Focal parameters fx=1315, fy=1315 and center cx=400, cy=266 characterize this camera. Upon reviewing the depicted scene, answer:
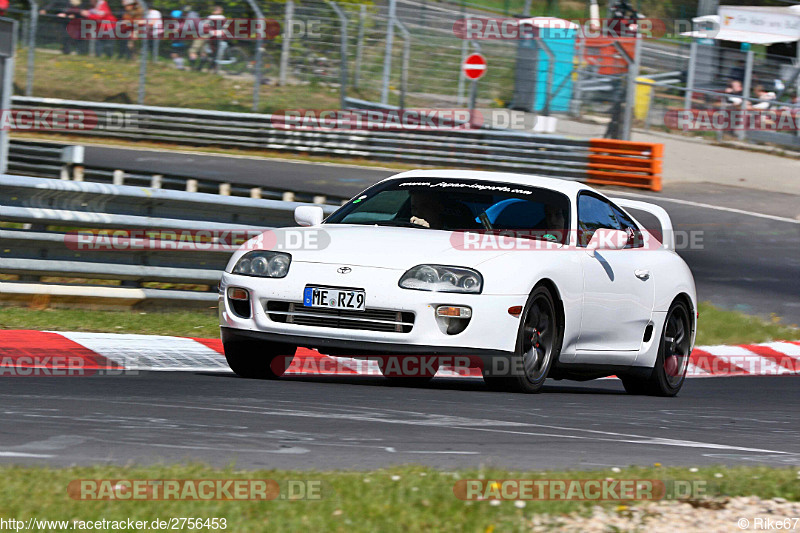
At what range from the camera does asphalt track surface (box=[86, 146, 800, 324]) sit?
14.0 metres

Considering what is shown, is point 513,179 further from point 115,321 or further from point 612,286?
point 115,321

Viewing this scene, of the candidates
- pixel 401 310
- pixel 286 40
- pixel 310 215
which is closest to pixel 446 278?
pixel 401 310

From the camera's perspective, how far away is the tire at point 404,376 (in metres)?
7.56

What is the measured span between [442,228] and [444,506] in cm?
380

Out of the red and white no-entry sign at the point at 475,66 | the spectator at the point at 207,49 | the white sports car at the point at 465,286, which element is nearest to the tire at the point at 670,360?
the white sports car at the point at 465,286

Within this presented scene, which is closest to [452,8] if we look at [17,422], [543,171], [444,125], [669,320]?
[444,125]

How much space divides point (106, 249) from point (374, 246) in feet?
10.1

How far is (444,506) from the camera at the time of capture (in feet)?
12.5

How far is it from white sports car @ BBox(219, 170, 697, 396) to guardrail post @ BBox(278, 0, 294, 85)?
1802 cm

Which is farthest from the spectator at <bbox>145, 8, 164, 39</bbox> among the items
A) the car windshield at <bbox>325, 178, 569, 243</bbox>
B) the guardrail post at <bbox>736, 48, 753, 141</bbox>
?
the car windshield at <bbox>325, 178, 569, 243</bbox>

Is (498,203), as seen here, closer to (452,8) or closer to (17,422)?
(17,422)

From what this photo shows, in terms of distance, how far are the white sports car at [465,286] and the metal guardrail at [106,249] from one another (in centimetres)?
196
